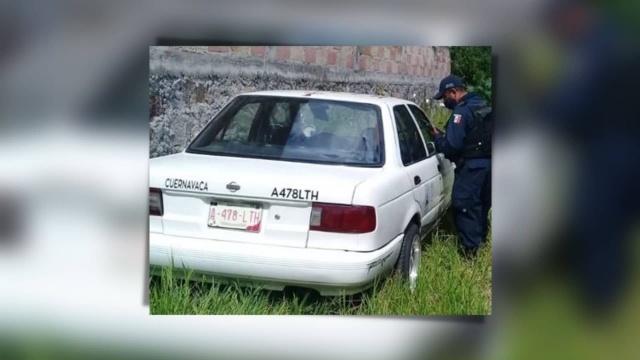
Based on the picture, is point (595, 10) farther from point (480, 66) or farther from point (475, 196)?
point (475, 196)

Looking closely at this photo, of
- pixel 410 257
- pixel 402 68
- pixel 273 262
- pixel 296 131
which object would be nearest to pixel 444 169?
pixel 410 257

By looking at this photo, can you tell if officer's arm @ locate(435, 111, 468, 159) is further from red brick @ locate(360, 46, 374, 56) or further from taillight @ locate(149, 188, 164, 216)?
taillight @ locate(149, 188, 164, 216)

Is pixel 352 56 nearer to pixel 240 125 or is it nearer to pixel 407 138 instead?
pixel 407 138

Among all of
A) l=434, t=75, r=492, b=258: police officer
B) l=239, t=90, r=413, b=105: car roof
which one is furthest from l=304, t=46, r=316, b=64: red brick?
l=434, t=75, r=492, b=258: police officer

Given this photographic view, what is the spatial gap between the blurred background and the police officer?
0.28ft

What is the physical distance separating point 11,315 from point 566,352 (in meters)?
3.13

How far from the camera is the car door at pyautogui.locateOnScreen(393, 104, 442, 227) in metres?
4.01

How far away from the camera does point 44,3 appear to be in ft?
12.3

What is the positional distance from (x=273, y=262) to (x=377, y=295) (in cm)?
63

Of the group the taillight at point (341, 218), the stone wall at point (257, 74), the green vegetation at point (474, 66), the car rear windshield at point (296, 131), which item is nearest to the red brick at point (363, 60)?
the stone wall at point (257, 74)

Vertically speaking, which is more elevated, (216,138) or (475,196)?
(216,138)

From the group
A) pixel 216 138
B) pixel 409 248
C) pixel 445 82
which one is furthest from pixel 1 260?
pixel 445 82

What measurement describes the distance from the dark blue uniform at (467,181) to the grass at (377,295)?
89 mm

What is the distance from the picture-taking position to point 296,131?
395cm
